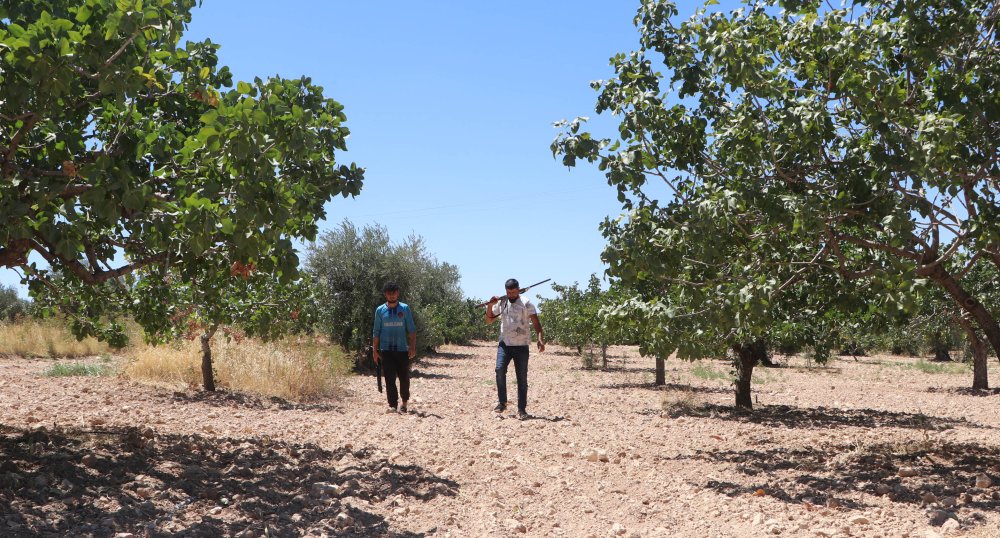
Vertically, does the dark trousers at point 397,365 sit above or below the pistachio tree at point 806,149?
below

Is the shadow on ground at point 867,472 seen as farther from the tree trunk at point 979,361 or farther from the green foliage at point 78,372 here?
the tree trunk at point 979,361

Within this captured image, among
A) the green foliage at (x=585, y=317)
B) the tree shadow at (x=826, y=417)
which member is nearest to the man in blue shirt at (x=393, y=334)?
the tree shadow at (x=826, y=417)

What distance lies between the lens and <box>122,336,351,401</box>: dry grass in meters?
13.1

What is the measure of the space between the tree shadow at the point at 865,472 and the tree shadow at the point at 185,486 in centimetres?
281

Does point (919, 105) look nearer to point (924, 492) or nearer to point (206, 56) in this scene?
point (924, 492)

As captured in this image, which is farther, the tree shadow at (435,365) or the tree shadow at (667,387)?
the tree shadow at (435,365)

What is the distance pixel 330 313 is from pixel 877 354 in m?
37.5

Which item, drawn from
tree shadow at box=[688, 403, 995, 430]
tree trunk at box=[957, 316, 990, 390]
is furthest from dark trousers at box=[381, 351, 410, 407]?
tree trunk at box=[957, 316, 990, 390]

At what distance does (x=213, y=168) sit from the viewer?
438 cm

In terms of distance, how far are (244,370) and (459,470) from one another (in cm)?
745

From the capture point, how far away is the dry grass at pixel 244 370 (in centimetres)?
1311

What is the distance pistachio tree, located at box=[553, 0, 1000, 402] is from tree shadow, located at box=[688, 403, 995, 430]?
5.20 meters

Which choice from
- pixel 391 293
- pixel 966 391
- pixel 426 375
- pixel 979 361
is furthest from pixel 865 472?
pixel 979 361

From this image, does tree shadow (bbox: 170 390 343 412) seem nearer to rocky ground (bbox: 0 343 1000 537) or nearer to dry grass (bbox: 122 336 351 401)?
rocky ground (bbox: 0 343 1000 537)
